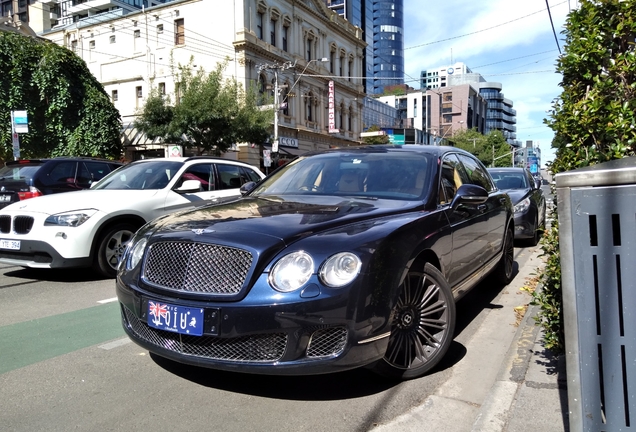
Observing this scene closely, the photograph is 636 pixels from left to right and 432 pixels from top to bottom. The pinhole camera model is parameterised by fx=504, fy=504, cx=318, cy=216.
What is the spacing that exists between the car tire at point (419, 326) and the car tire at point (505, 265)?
289cm

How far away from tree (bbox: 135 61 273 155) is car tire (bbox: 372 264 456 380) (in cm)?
2426

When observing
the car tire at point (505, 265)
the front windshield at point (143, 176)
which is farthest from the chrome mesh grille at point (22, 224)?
the car tire at point (505, 265)

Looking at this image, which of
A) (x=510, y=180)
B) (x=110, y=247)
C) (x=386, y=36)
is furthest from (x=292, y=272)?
(x=386, y=36)

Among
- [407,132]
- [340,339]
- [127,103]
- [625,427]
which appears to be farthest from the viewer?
[407,132]

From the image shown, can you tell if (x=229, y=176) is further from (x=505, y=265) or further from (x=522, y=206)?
(x=522, y=206)

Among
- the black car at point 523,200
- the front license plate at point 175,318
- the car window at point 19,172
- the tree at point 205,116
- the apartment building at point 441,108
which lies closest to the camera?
the front license plate at point 175,318

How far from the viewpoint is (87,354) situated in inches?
153

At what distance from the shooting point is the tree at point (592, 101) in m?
3.05

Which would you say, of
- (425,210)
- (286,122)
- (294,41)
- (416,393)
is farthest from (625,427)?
(294,41)

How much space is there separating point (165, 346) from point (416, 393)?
161 cm

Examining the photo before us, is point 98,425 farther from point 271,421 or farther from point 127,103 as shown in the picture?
point 127,103

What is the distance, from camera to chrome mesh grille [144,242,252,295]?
9.35 ft

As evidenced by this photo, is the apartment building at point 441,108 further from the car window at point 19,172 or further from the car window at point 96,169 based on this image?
the car window at point 19,172

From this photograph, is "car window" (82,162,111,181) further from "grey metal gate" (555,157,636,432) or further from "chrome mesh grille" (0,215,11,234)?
"grey metal gate" (555,157,636,432)
